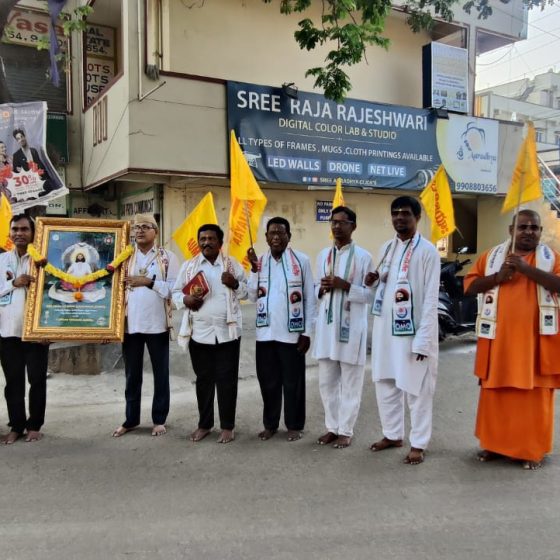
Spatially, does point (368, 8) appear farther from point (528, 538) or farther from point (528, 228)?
point (528, 538)

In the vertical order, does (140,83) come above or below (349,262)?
above

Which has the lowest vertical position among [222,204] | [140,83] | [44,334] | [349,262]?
[44,334]

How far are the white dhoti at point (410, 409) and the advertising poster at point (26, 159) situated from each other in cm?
669

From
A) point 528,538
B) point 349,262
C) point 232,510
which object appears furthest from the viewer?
point 349,262

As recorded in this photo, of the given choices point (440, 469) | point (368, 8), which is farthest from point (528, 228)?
point (368, 8)

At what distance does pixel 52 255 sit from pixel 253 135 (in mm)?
6166

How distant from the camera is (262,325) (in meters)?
4.43

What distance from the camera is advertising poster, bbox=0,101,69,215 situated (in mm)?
8820

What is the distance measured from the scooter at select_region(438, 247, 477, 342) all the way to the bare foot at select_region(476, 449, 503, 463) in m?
4.29

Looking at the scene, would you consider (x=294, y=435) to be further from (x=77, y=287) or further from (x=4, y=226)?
(x=4, y=226)

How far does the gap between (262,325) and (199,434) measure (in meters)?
1.03

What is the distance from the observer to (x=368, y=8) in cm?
665

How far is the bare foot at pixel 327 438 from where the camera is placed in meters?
4.33

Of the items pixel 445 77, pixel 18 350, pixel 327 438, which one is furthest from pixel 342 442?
pixel 445 77
